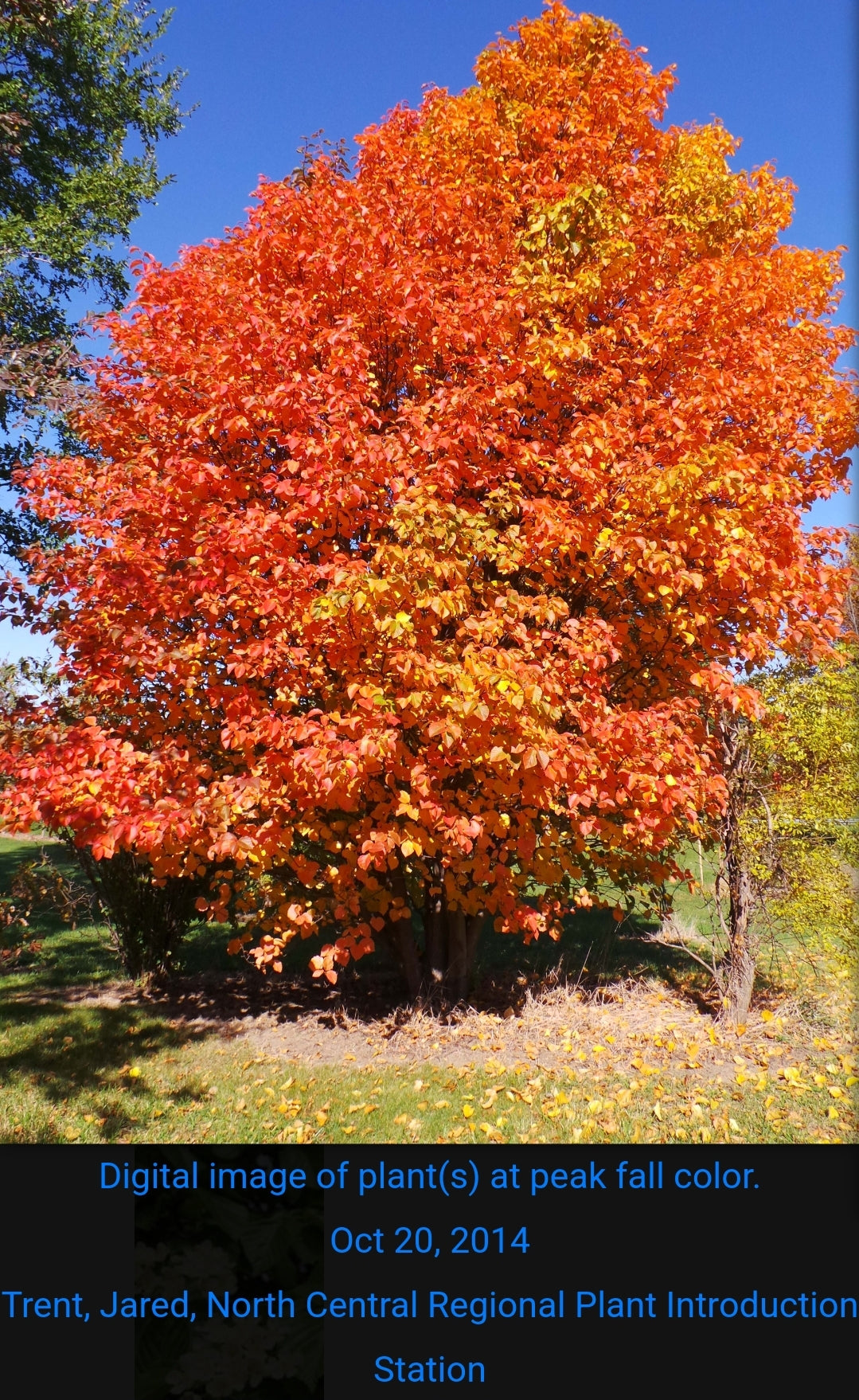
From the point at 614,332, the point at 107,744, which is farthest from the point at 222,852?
the point at 614,332

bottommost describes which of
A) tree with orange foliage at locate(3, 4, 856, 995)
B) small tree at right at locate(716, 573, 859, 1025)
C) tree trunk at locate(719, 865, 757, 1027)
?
tree trunk at locate(719, 865, 757, 1027)

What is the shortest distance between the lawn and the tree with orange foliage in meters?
0.93

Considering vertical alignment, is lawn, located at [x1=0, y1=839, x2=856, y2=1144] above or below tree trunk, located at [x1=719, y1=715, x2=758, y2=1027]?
below

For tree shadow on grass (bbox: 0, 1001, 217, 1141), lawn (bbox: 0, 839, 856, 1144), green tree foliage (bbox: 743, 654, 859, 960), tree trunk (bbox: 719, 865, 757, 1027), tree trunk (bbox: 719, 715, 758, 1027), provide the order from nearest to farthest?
lawn (bbox: 0, 839, 856, 1144)
tree shadow on grass (bbox: 0, 1001, 217, 1141)
green tree foliage (bbox: 743, 654, 859, 960)
tree trunk (bbox: 719, 715, 758, 1027)
tree trunk (bbox: 719, 865, 757, 1027)

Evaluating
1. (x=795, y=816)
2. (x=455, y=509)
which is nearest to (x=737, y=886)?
(x=795, y=816)

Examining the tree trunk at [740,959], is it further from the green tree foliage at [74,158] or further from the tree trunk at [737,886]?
the green tree foliage at [74,158]

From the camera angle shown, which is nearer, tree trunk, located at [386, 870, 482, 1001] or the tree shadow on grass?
the tree shadow on grass

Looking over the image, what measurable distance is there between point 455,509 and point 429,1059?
3941 mm

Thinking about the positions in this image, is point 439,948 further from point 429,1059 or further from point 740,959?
point 740,959

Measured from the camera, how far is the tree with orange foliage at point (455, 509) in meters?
4.05

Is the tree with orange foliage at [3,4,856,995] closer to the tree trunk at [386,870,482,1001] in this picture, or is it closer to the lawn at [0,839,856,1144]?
the tree trunk at [386,870,482,1001]

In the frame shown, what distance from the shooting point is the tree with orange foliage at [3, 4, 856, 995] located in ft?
13.3

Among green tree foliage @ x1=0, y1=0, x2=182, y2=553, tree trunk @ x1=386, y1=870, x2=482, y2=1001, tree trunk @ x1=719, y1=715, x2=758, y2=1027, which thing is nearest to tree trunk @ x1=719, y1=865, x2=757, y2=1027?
tree trunk @ x1=719, y1=715, x2=758, y2=1027
